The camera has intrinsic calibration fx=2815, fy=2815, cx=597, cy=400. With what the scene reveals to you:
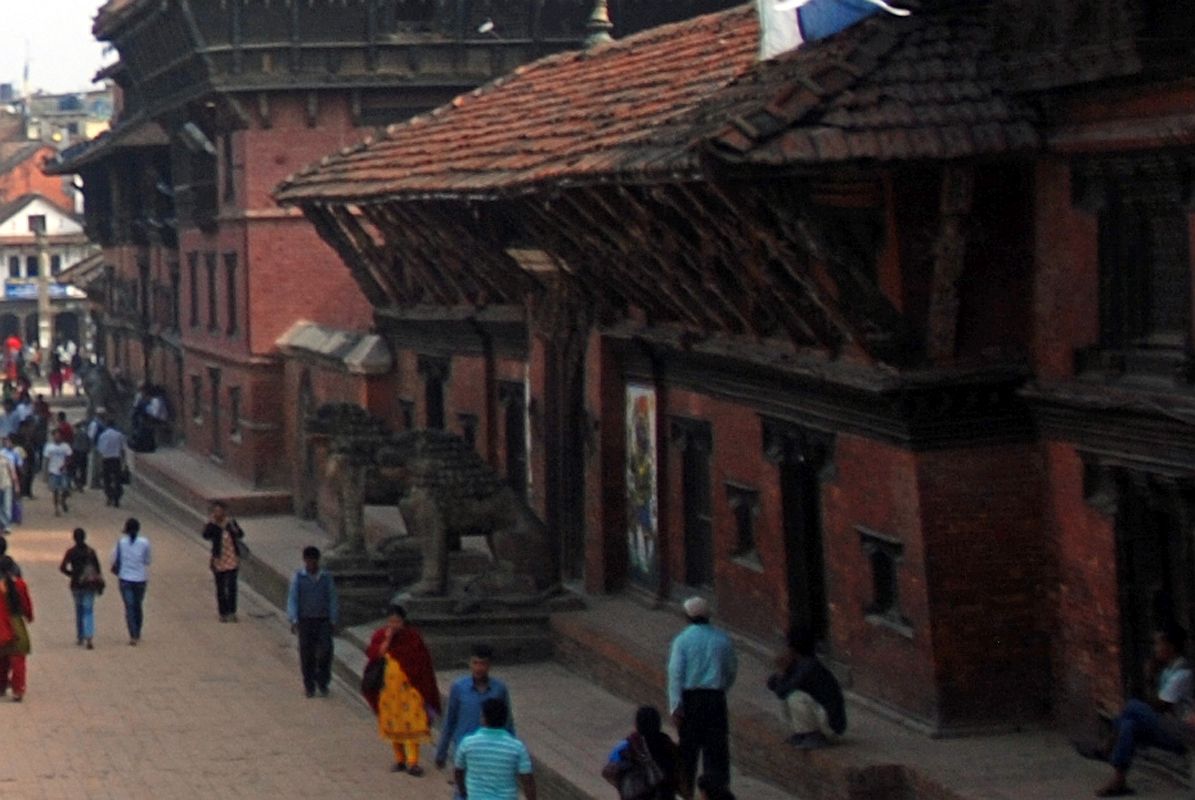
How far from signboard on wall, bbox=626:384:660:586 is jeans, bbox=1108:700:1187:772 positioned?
30.7 ft

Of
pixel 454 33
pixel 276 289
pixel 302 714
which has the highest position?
pixel 454 33

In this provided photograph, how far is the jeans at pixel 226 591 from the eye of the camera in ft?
97.0

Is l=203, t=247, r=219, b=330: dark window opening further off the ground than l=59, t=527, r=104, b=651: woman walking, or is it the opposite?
l=203, t=247, r=219, b=330: dark window opening

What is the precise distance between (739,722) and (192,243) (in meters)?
30.9

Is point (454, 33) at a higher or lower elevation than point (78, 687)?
higher

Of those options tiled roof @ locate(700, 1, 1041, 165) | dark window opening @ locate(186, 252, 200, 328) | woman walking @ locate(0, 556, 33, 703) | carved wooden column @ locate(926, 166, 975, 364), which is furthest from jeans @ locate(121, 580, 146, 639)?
dark window opening @ locate(186, 252, 200, 328)

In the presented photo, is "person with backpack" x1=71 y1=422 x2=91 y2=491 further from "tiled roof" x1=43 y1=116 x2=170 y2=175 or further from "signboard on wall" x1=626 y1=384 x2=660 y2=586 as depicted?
"signboard on wall" x1=626 y1=384 x2=660 y2=586

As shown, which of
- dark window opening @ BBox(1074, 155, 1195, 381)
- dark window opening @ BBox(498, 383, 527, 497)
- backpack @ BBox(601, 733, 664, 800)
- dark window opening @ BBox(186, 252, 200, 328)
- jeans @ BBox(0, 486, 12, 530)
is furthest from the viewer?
dark window opening @ BBox(186, 252, 200, 328)

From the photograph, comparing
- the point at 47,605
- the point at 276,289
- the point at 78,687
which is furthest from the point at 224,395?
the point at 78,687

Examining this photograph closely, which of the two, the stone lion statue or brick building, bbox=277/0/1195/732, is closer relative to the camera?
brick building, bbox=277/0/1195/732

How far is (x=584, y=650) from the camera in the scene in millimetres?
23750

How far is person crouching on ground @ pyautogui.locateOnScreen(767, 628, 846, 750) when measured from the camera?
17.5 meters

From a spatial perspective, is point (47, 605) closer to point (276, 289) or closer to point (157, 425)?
point (276, 289)

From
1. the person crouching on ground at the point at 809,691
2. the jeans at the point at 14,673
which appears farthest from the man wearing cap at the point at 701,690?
the jeans at the point at 14,673
